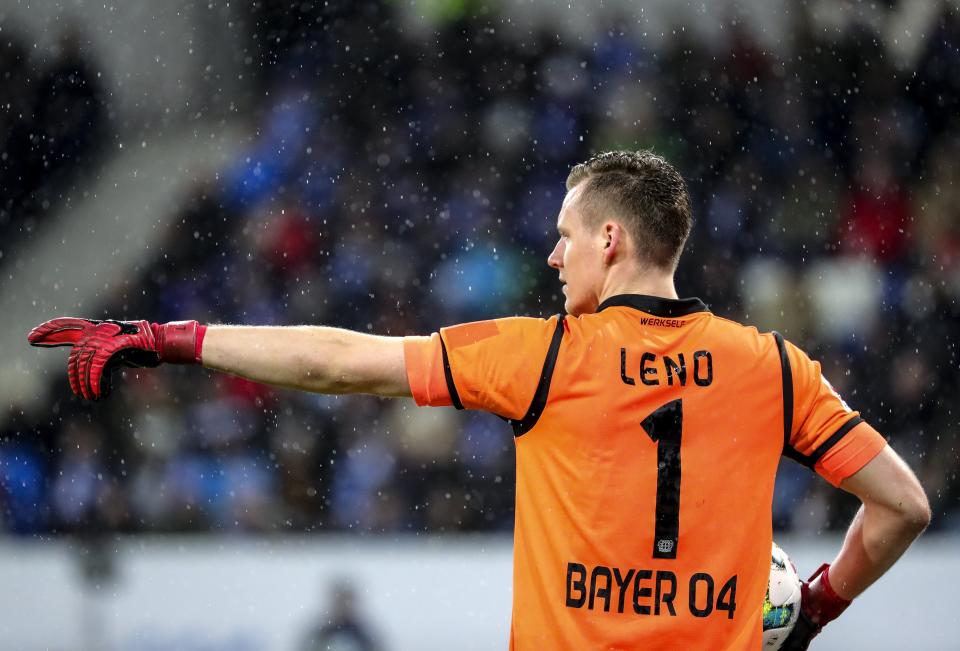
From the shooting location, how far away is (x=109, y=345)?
6.95 ft

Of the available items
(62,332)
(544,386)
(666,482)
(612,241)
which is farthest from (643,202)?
(62,332)

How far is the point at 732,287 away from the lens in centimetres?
823

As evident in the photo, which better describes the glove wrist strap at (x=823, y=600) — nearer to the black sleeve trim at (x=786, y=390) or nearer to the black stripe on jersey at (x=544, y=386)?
the black sleeve trim at (x=786, y=390)

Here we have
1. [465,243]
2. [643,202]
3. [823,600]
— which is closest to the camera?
[643,202]

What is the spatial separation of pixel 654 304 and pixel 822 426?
38 centimetres

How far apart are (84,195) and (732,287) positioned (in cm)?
486

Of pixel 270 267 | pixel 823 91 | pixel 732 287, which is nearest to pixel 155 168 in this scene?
pixel 270 267

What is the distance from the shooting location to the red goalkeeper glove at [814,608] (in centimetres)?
266

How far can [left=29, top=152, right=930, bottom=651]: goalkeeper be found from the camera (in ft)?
6.98

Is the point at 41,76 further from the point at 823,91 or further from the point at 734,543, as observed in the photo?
the point at 734,543

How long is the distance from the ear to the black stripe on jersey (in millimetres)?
207

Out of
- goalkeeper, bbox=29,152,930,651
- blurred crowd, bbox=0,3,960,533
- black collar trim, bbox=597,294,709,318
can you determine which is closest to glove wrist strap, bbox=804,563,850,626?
goalkeeper, bbox=29,152,930,651

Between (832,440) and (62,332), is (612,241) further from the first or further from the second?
(62,332)

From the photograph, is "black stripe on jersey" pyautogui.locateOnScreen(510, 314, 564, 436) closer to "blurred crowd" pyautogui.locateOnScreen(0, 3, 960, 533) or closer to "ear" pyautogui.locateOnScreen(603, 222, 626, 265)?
"ear" pyautogui.locateOnScreen(603, 222, 626, 265)
